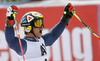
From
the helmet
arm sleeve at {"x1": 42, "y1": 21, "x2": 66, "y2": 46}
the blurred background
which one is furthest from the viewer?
the blurred background

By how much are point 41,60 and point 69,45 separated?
196 centimetres

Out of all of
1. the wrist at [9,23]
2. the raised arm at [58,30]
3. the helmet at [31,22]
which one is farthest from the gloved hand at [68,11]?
the wrist at [9,23]

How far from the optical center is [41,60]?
2859 millimetres

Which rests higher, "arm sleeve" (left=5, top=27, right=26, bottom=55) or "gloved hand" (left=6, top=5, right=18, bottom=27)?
"gloved hand" (left=6, top=5, right=18, bottom=27)

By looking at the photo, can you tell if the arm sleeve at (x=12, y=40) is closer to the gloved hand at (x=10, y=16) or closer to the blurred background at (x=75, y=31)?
the gloved hand at (x=10, y=16)

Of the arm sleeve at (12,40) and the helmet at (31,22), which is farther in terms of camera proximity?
the helmet at (31,22)

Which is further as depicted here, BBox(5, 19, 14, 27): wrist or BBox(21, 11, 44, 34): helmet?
BBox(21, 11, 44, 34): helmet

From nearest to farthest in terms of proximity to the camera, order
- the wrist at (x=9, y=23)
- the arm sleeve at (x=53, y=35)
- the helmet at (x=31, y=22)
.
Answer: the wrist at (x=9, y=23), the helmet at (x=31, y=22), the arm sleeve at (x=53, y=35)

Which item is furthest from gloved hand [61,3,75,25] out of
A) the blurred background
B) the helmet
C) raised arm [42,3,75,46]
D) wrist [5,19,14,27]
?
the blurred background

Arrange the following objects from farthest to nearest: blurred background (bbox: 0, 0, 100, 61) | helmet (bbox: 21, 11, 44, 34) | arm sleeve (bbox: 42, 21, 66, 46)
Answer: blurred background (bbox: 0, 0, 100, 61) → arm sleeve (bbox: 42, 21, 66, 46) → helmet (bbox: 21, 11, 44, 34)

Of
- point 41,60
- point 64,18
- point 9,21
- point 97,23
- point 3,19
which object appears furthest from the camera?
point 3,19

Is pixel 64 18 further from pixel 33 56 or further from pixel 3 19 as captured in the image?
pixel 3 19

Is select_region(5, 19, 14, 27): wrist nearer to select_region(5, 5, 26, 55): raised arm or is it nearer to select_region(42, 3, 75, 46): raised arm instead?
select_region(5, 5, 26, 55): raised arm

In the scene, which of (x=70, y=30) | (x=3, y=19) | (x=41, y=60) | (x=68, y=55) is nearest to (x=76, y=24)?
(x=70, y=30)
